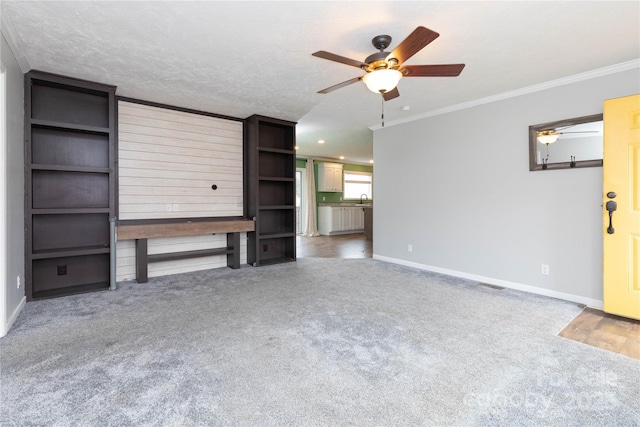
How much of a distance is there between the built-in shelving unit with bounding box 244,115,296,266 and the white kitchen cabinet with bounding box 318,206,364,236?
369 centimetres

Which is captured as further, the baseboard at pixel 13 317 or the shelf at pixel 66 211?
the shelf at pixel 66 211

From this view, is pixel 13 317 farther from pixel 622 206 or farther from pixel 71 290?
pixel 622 206

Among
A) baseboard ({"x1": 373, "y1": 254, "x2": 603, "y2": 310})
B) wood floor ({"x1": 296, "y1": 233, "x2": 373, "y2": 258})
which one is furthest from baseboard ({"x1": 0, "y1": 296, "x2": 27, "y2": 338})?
baseboard ({"x1": 373, "y1": 254, "x2": 603, "y2": 310})

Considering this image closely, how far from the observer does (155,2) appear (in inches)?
82.8

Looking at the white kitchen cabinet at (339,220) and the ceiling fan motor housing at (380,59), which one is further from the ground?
the ceiling fan motor housing at (380,59)

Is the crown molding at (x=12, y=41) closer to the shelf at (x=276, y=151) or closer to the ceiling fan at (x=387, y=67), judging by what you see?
the ceiling fan at (x=387, y=67)

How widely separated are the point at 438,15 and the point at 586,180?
8.03 ft

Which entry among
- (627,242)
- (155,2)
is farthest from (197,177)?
(627,242)

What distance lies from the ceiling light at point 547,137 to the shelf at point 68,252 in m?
5.37

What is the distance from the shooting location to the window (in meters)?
10.4

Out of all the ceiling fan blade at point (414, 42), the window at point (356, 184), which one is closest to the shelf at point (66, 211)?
the ceiling fan blade at point (414, 42)

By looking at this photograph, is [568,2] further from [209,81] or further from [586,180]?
[209,81]

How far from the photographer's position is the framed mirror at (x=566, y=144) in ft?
10.4

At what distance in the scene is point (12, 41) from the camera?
8.45ft
